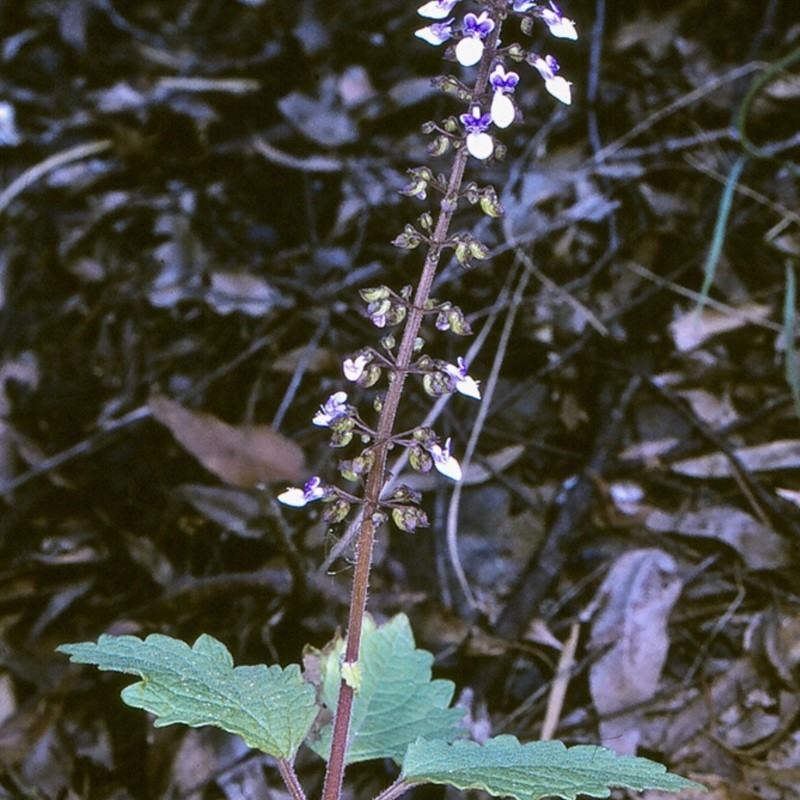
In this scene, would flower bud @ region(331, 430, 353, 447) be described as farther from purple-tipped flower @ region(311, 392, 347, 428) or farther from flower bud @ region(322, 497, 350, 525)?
flower bud @ region(322, 497, 350, 525)

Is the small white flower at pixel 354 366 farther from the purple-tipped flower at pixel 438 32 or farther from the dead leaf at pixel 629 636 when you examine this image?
the dead leaf at pixel 629 636

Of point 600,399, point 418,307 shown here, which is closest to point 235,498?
point 600,399

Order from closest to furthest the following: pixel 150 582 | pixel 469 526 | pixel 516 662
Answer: pixel 516 662 < pixel 150 582 < pixel 469 526

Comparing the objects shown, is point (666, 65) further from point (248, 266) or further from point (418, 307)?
point (418, 307)

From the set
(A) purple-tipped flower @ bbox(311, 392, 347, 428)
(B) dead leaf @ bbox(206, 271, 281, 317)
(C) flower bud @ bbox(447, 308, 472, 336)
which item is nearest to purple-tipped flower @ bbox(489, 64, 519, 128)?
(C) flower bud @ bbox(447, 308, 472, 336)

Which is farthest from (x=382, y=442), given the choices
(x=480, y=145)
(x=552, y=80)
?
(x=552, y=80)

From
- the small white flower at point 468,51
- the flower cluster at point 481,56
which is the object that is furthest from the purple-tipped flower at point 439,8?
the small white flower at point 468,51
